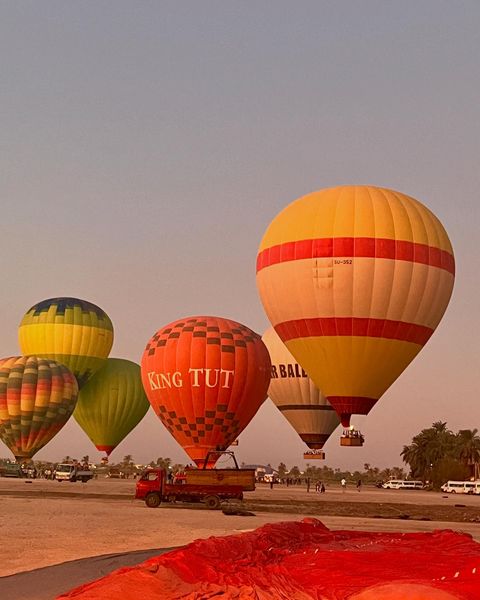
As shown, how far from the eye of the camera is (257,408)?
49531 millimetres

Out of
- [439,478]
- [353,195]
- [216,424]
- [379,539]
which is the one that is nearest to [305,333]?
[353,195]

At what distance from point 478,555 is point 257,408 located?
113ft

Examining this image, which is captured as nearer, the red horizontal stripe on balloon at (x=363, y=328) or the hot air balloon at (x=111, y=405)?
the red horizontal stripe on balloon at (x=363, y=328)

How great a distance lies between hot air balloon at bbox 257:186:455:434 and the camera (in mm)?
37500

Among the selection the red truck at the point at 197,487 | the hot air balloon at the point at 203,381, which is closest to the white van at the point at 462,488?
the hot air balloon at the point at 203,381

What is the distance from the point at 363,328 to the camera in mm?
37594

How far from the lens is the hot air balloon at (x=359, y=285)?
3750cm

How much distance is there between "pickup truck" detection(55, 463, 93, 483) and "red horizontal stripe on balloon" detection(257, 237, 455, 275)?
49.3 meters

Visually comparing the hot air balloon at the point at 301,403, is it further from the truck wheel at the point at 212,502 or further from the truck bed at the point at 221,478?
the truck wheel at the point at 212,502

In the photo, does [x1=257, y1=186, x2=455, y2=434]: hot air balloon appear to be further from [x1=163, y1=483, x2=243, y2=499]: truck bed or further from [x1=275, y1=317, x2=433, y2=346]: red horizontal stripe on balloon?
[x1=163, y1=483, x2=243, y2=499]: truck bed

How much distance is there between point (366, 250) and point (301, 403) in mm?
→ 23865

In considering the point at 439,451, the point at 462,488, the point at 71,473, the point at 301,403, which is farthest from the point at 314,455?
the point at 439,451

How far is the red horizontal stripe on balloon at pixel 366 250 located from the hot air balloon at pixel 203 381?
9986 millimetres

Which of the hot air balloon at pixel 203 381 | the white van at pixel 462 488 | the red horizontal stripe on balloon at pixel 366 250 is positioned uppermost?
the red horizontal stripe on balloon at pixel 366 250
